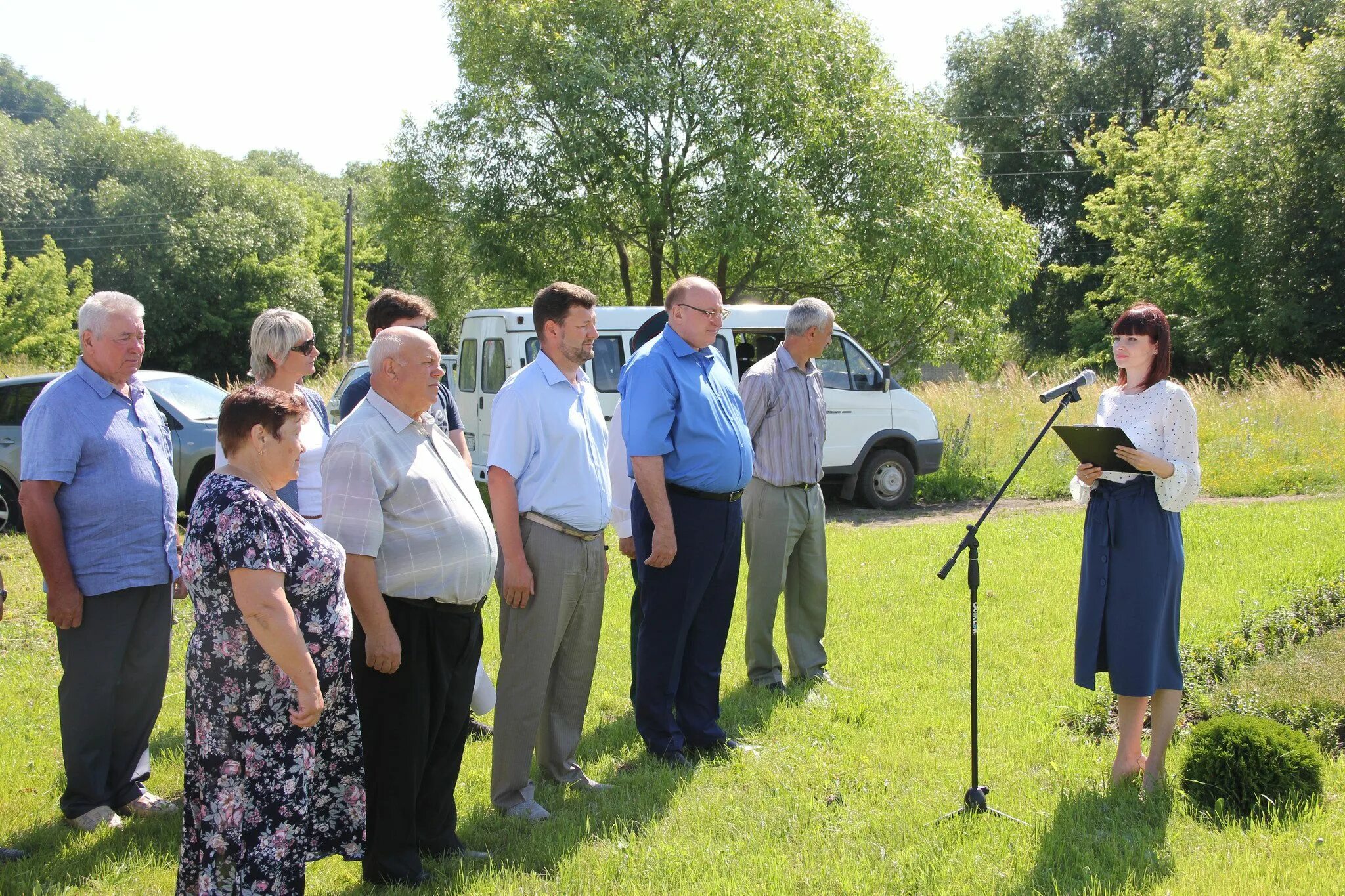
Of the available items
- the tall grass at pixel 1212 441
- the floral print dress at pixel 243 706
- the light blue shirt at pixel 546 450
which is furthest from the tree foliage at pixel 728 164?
the floral print dress at pixel 243 706

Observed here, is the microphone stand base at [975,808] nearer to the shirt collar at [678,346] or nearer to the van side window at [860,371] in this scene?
the shirt collar at [678,346]

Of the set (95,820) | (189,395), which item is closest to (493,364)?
(189,395)

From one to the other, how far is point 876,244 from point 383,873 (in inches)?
625

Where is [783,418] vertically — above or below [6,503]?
above

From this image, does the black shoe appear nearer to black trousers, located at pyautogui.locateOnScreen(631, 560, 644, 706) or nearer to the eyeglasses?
black trousers, located at pyautogui.locateOnScreen(631, 560, 644, 706)

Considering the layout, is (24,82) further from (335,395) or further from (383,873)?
(383,873)

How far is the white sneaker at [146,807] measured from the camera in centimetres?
445

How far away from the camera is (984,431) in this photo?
16.5 metres

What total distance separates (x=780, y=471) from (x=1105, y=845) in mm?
2751

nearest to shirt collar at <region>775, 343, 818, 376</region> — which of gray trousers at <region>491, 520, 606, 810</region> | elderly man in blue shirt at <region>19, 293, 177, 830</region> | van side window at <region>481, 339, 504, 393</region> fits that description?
gray trousers at <region>491, 520, 606, 810</region>

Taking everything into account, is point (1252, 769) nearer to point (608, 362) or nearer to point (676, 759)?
point (676, 759)

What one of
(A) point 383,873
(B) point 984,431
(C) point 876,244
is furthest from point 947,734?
(C) point 876,244

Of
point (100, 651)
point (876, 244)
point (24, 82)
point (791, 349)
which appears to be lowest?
point (100, 651)

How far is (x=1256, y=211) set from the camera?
90.6 feet
